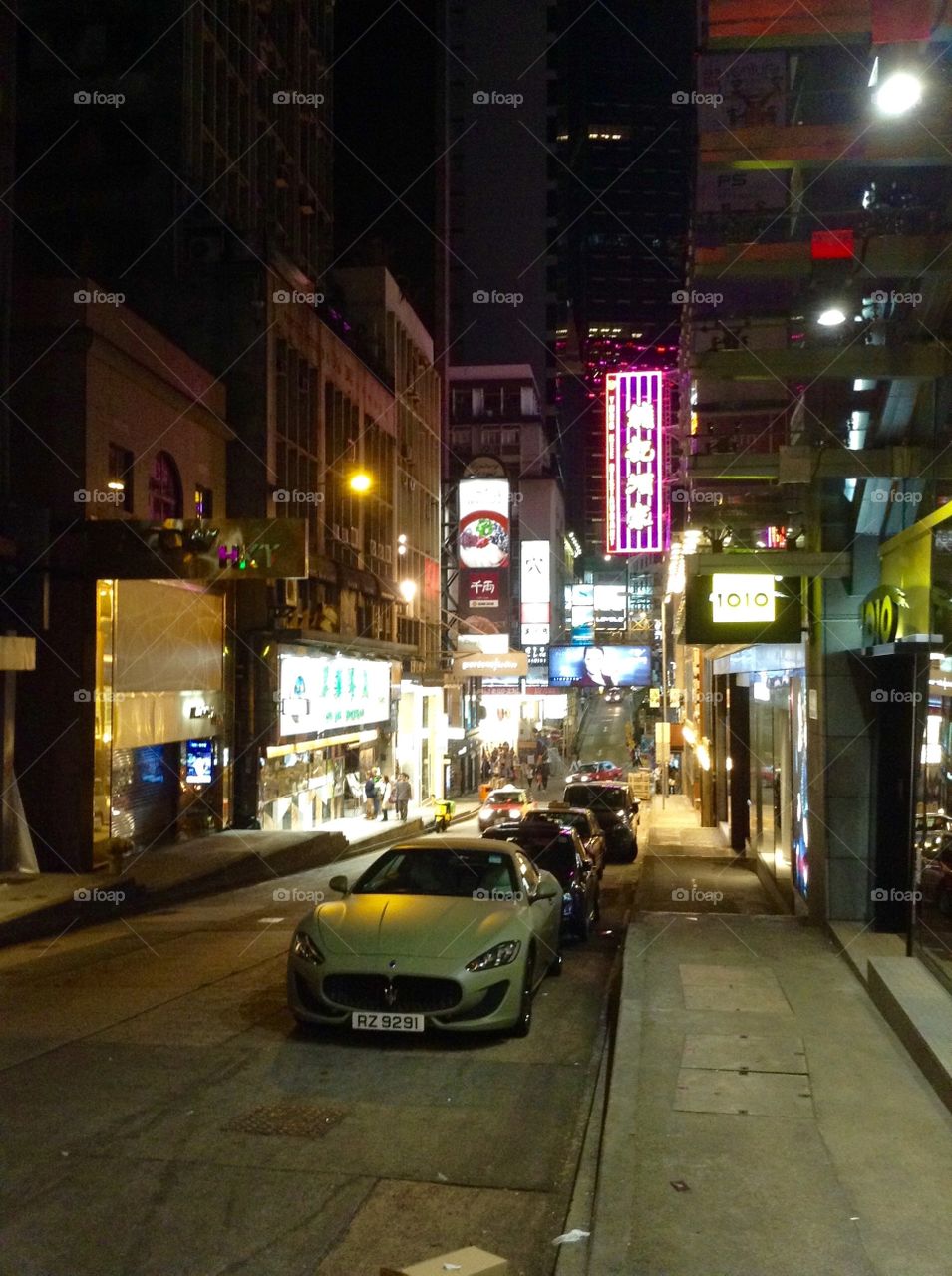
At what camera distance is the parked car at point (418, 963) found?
318 inches

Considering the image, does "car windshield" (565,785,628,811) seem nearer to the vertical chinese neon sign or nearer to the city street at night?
the city street at night

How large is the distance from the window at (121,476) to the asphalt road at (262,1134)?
12302mm

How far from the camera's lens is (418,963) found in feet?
26.6

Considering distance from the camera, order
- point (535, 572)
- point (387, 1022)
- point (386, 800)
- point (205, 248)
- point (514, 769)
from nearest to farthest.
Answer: point (387, 1022) → point (205, 248) → point (386, 800) → point (514, 769) → point (535, 572)

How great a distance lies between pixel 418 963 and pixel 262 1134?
186 centimetres

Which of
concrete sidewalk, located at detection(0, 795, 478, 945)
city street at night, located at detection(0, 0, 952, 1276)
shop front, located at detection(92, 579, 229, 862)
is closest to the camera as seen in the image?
city street at night, located at detection(0, 0, 952, 1276)

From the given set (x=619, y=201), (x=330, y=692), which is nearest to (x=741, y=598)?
(x=330, y=692)

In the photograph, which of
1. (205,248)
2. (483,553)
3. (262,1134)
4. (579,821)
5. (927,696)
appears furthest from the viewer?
(483,553)

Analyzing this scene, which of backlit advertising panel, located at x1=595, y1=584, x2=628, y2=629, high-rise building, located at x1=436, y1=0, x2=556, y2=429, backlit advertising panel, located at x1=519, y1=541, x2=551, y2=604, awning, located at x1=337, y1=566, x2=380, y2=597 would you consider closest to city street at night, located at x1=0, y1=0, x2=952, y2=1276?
awning, located at x1=337, y1=566, x2=380, y2=597

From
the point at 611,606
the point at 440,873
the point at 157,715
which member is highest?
the point at 611,606

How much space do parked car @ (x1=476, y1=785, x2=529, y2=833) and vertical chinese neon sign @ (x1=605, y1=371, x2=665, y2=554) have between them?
27.2ft

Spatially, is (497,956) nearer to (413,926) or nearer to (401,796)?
(413,926)

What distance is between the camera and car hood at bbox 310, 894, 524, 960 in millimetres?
8266

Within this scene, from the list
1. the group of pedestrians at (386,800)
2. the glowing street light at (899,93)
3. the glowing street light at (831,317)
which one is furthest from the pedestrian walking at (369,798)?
the glowing street light at (899,93)
